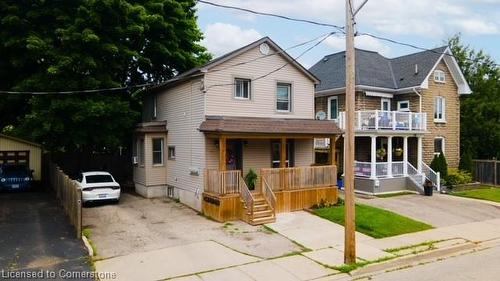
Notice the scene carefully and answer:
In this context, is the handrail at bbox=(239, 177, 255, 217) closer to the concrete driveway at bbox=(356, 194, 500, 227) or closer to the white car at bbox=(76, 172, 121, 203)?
the white car at bbox=(76, 172, 121, 203)

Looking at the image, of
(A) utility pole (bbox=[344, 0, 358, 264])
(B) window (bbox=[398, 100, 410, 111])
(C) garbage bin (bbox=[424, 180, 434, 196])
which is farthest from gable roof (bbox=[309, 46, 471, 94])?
(A) utility pole (bbox=[344, 0, 358, 264])

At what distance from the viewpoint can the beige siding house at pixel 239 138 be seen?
17250 millimetres

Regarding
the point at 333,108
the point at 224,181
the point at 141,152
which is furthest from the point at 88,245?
the point at 333,108

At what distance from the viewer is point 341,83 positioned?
27.3 m

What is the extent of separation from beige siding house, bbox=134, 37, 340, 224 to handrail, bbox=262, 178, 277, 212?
0.04m

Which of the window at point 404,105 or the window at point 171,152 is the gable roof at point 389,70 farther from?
the window at point 171,152

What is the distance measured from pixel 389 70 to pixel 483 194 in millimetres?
10510

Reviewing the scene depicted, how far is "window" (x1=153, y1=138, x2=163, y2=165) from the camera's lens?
880 inches

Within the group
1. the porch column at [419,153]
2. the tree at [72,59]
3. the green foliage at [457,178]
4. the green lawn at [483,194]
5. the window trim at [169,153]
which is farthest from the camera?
the green foliage at [457,178]

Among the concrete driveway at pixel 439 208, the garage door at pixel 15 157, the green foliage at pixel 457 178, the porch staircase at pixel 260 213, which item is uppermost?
the garage door at pixel 15 157

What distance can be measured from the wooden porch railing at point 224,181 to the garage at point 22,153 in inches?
611

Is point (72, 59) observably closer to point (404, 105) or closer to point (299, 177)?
point (299, 177)

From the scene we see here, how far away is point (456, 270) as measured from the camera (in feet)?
36.2

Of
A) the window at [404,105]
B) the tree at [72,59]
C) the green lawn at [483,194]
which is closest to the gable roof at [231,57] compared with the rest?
the tree at [72,59]
